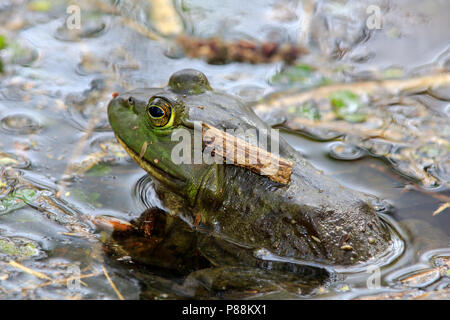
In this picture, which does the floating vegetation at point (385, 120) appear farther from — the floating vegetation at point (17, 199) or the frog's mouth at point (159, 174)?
the floating vegetation at point (17, 199)

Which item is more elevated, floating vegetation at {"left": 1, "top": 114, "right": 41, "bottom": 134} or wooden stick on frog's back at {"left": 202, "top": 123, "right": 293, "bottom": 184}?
floating vegetation at {"left": 1, "top": 114, "right": 41, "bottom": 134}

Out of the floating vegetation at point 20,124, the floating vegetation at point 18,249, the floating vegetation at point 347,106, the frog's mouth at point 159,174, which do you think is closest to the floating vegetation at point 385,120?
the floating vegetation at point 347,106

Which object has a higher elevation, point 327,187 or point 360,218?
point 327,187

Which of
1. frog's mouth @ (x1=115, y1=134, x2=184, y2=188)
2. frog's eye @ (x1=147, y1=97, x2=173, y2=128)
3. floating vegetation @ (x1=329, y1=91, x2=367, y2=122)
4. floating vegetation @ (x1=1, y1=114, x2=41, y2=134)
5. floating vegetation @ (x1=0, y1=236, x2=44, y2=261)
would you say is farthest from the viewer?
floating vegetation @ (x1=329, y1=91, x2=367, y2=122)

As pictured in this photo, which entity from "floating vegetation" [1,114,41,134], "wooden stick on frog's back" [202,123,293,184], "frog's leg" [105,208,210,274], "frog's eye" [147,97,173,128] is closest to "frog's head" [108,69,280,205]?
"frog's eye" [147,97,173,128]

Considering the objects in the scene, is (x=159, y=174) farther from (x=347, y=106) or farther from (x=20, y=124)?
(x=347, y=106)

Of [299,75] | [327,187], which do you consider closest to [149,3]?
[299,75]

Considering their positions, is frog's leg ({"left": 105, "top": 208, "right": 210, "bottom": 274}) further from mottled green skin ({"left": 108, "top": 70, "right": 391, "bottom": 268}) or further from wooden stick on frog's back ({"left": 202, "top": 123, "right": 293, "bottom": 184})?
wooden stick on frog's back ({"left": 202, "top": 123, "right": 293, "bottom": 184})
